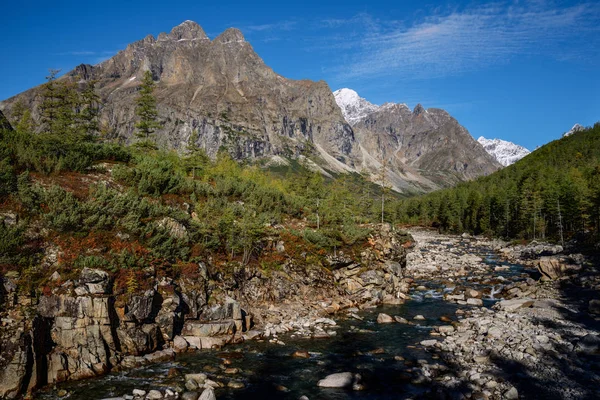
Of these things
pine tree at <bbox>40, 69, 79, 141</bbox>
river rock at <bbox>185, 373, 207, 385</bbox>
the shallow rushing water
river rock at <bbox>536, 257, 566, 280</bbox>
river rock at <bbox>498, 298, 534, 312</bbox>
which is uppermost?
pine tree at <bbox>40, 69, 79, 141</bbox>

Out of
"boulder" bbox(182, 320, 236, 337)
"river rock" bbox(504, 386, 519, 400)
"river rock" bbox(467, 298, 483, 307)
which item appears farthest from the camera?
"river rock" bbox(467, 298, 483, 307)

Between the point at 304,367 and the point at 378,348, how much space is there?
197 inches

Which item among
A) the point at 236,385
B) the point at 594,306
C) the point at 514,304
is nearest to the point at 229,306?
the point at 236,385

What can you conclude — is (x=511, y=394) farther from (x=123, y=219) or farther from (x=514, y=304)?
(x=123, y=219)

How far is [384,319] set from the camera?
25.4 meters

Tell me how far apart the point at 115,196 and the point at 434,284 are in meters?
31.7

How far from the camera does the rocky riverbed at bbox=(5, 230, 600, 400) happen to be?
15.1 m

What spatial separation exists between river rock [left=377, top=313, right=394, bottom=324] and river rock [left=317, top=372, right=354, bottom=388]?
966 centimetres

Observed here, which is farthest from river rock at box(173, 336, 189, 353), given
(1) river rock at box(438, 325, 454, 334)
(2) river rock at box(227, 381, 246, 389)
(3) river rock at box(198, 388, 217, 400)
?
(1) river rock at box(438, 325, 454, 334)

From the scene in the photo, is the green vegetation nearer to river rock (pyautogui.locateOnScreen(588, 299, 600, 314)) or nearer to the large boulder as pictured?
the large boulder

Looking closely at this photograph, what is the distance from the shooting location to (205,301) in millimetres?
21906

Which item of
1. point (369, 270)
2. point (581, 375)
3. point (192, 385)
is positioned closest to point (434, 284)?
point (369, 270)

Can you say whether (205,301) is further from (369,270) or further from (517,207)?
(517,207)

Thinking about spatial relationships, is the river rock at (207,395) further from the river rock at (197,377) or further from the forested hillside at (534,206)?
the forested hillside at (534,206)
